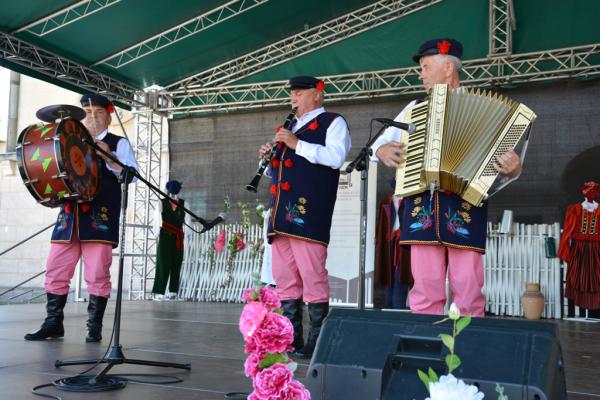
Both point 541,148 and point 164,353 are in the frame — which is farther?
point 541,148

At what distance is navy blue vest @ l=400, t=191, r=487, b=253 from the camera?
254 centimetres

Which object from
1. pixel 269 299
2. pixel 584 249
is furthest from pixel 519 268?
pixel 269 299

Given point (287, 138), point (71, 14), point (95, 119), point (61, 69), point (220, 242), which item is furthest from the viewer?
point (220, 242)

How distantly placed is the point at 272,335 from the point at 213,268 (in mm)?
8205

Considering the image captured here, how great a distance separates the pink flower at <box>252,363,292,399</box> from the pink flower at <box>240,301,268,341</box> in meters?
0.08

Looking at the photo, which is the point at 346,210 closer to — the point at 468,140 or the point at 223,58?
the point at 223,58

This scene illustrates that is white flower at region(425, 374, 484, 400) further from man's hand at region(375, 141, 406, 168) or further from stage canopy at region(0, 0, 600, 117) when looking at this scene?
stage canopy at region(0, 0, 600, 117)

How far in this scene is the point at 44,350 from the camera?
3449mm

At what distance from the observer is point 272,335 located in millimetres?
1254

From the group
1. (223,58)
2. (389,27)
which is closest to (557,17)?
(389,27)

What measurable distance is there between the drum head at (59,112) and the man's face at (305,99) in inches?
52.2

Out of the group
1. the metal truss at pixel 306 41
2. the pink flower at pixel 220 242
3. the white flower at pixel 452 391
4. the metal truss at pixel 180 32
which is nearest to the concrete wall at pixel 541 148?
the pink flower at pixel 220 242

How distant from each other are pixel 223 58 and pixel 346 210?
9.32 ft

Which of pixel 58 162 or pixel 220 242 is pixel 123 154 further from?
pixel 220 242
